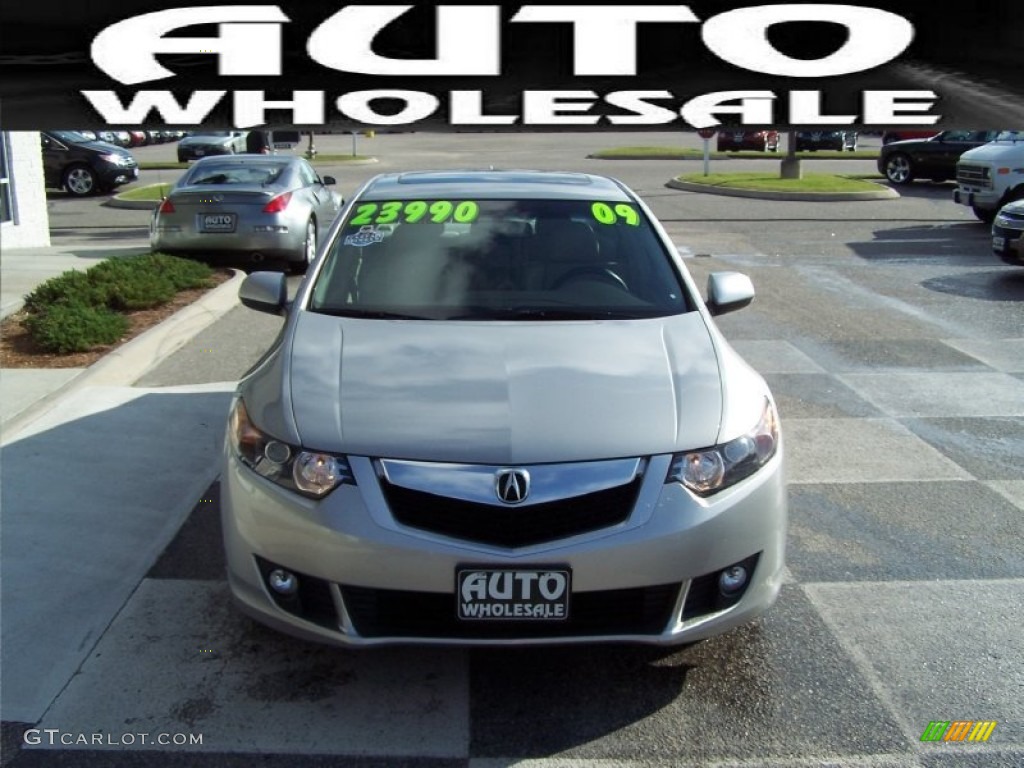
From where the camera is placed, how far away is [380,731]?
12.2ft

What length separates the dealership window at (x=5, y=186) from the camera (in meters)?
14.6

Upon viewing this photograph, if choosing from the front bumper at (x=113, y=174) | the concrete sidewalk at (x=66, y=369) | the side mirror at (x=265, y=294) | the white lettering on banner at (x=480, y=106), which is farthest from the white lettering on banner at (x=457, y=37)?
the side mirror at (x=265, y=294)

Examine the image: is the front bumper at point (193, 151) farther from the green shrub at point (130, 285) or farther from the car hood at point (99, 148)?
the green shrub at point (130, 285)

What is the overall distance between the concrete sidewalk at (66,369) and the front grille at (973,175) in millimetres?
11900

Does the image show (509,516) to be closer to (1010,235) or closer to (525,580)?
(525,580)

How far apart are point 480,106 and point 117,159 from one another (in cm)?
1409

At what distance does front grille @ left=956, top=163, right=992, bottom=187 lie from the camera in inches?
709

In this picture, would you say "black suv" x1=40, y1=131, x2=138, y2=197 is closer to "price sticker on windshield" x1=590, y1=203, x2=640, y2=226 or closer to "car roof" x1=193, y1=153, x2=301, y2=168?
"car roof" x1=193, y1=153, x2=301, y2=168

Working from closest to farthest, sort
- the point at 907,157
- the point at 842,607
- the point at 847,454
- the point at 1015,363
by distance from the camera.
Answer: the point at 842,607
the point at 847,454
the point at 1015,363
the point at 907,157

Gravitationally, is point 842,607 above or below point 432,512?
below

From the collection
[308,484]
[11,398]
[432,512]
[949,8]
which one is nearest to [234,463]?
[308,484]

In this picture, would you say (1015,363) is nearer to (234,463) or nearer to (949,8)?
(234,463)

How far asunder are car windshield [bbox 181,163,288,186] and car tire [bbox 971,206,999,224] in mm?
10932

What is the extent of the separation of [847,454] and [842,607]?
2118 mm
